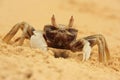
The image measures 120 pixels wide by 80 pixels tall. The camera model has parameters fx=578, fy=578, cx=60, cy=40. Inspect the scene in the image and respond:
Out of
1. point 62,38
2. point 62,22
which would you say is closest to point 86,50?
point 62,38

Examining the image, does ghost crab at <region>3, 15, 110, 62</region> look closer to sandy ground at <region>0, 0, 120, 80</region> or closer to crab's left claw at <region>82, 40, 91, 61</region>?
crab's left claw at <region>82, 40, 91, 61</region>

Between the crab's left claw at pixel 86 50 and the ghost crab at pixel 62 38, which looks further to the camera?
the ghost crab at pixel 62 38

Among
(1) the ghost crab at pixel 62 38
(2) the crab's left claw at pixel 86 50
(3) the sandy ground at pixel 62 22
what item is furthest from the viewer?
(1) the ghost crab at pixel 62 38

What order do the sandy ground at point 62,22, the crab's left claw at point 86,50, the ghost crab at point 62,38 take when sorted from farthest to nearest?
1. the ghost crab at point 62,38
2. the crab's left claw at point 86,50
3. the sandy ground at point 62,22

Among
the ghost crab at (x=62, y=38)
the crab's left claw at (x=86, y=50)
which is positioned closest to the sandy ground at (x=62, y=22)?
the crab's left claw at (x=86, y=50)

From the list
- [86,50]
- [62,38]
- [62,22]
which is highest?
[62,38]

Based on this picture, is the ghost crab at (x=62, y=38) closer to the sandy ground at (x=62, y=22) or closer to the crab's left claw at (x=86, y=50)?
the crab's left claw at (x=86, y=50)

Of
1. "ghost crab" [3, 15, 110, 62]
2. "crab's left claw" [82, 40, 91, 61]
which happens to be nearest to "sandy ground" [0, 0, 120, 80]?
"crab's left claw" [82, 40, 91, 61]

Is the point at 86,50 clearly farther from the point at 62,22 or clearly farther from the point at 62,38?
the point at 62,22

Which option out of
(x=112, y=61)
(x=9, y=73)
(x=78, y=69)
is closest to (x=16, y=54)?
(x=78, y=69)
